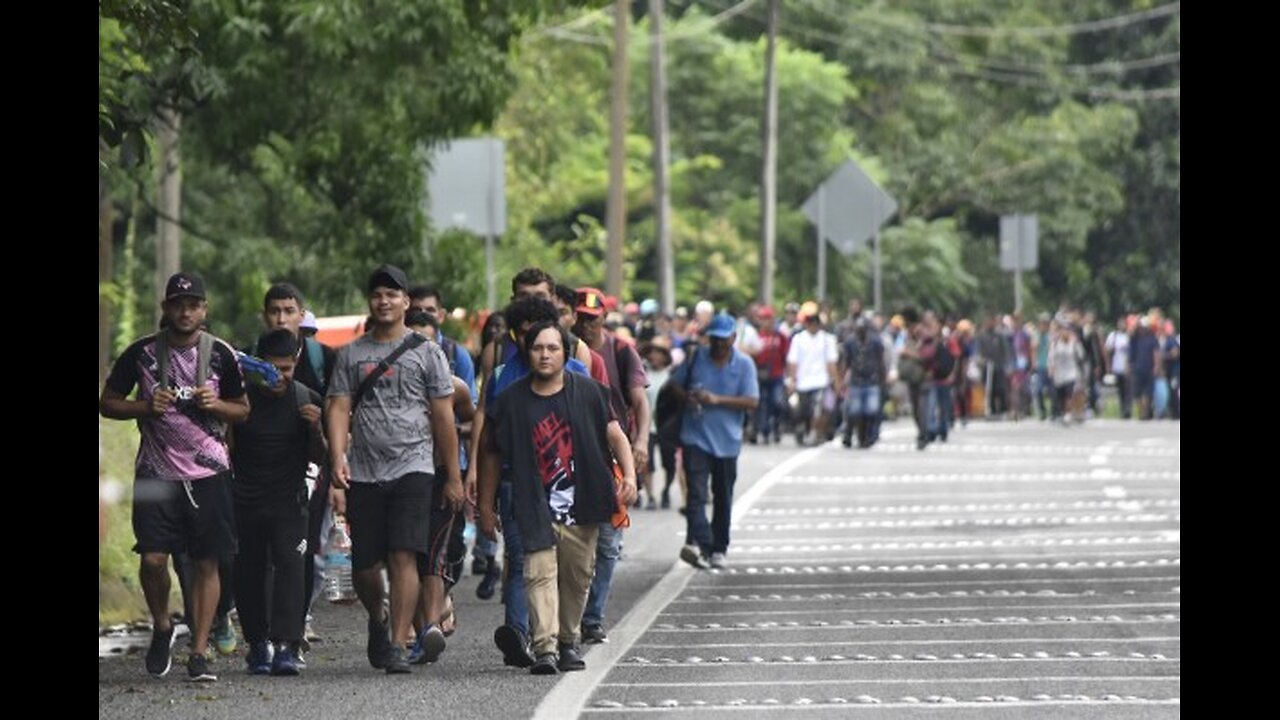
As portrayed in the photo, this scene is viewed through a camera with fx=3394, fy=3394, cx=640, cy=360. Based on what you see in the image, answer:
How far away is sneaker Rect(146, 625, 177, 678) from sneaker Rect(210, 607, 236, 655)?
1.20 meters

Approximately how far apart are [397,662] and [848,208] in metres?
32.9

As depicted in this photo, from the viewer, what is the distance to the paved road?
1348 centimetres

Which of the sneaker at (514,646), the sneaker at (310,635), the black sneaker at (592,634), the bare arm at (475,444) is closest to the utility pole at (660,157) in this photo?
the sneaker at (310,635)

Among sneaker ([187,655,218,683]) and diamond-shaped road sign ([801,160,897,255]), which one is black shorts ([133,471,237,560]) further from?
diamond-shaped road sign ([801,160,897,255])

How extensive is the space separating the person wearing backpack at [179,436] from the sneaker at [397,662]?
0.77 meters

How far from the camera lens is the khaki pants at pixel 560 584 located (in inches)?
577

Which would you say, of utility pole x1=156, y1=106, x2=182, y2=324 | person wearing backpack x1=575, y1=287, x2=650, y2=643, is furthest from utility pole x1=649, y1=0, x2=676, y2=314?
person wearing backpack x1=575, y1=287, x2=650, y2=643

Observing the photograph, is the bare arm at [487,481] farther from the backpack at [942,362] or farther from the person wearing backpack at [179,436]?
the backpack at [942,362]

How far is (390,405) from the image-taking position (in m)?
14.7

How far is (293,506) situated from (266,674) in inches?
30.6

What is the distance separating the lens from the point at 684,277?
6125 centimetres

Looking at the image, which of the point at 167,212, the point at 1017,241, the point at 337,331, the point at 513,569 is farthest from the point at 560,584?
the point at 1017,241

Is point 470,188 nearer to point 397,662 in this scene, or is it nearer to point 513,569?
point 513,569

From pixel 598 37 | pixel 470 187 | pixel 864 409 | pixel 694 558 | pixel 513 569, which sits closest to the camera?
pixel 513 569
